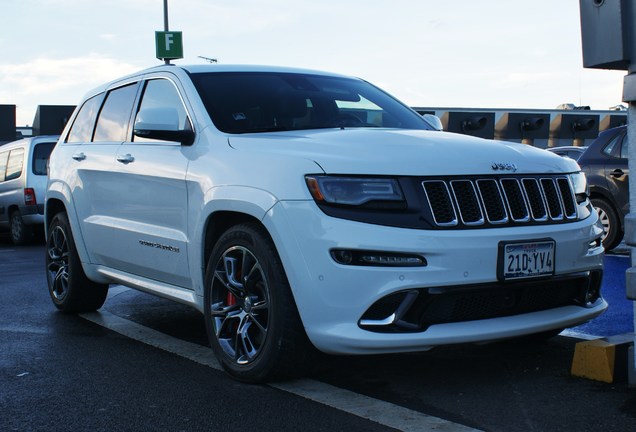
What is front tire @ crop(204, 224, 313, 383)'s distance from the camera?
437cm

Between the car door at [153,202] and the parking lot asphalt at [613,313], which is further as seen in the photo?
the parking lot asphalt at [613,313]

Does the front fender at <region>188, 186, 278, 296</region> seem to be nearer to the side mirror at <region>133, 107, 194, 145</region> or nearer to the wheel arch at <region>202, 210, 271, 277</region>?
the wheel arch at <region>202, 210, 271, 277</region>

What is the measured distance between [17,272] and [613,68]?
7.78 meters

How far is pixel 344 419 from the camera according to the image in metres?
3.97

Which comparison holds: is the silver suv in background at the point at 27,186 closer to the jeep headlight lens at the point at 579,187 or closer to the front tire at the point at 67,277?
the front tire at the point at 67,277

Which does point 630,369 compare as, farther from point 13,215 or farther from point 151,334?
point 13,215

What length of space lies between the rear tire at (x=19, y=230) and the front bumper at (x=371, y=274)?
12.0m

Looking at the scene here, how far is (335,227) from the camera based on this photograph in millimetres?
4148

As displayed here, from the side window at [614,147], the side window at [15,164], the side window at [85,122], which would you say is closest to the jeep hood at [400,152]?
the side window at [85,122]

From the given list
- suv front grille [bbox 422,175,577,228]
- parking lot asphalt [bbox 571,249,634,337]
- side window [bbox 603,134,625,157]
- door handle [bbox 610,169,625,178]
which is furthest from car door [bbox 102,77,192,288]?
side window [bbox 603,134,625,157]

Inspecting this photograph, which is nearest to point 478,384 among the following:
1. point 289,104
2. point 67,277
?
point 289,104

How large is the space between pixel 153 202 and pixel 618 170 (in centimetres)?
710

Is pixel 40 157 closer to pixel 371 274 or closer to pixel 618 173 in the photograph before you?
pixel 618 173

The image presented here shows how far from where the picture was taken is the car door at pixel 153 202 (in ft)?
17.3
